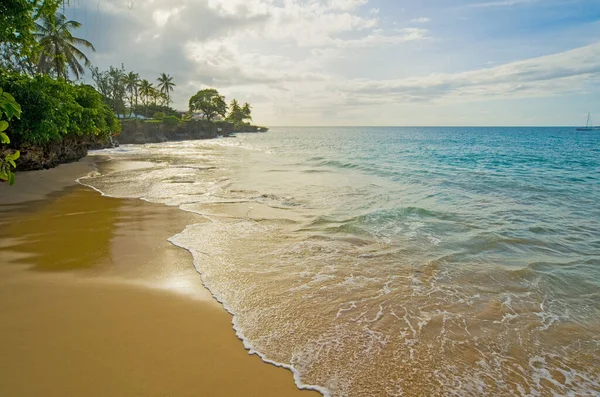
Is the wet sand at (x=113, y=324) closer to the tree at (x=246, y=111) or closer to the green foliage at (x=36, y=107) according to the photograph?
the green foliage at (x=36, y=107)

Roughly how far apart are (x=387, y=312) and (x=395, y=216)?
6.08m

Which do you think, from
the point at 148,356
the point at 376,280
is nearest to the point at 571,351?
the point at 376,280

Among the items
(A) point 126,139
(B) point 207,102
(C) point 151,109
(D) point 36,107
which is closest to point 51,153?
(D) point 36,107

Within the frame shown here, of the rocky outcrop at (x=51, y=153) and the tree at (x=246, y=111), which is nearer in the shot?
the rocky outcrop at (x=51, y=153)

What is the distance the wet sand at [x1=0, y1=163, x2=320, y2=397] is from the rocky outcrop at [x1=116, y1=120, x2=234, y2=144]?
171ft

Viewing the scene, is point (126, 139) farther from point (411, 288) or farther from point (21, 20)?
point (411, 288)

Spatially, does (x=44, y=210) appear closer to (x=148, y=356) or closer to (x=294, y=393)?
(x=148, y=356)

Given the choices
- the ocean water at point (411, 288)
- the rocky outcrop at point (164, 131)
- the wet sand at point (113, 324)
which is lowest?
the ocean water at point (411, 288)

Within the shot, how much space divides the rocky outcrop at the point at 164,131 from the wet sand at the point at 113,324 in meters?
52.3

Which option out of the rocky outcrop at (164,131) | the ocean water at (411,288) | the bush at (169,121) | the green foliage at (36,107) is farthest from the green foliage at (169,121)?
the ocean water at (411,288)

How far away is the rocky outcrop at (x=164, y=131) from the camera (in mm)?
54812

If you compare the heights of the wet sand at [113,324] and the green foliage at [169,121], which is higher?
the green foliage at [169,121]

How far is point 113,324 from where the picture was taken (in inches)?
172

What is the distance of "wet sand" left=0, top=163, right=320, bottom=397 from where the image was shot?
340cm
